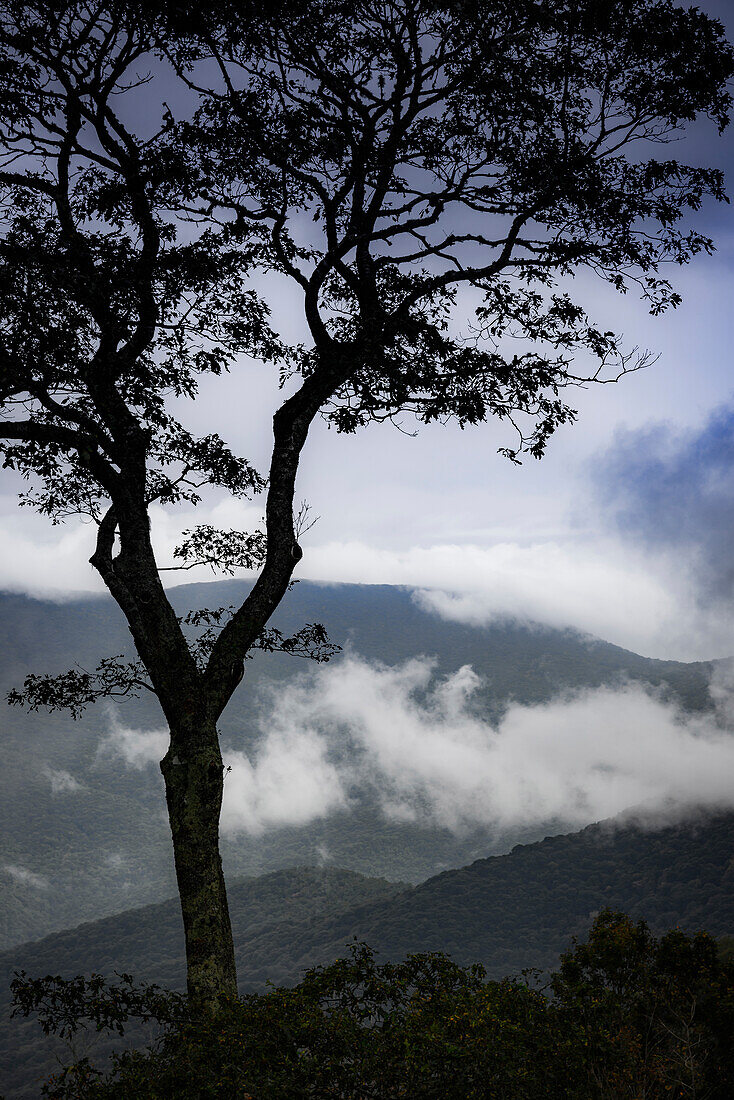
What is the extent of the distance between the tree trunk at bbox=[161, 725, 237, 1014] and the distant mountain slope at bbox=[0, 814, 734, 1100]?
122 meters

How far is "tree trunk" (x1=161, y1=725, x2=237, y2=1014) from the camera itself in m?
6.04

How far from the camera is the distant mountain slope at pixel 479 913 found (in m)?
126

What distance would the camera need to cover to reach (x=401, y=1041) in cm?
421

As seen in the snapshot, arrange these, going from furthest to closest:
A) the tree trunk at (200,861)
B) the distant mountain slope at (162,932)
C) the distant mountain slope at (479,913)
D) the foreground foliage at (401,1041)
Answer: the distant mountain slope at (162,932)
the distant mountain slope at (479,913)
the tree trunk at (200,861)
the foreground foliage at (401,1041)

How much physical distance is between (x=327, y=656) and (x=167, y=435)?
323cm

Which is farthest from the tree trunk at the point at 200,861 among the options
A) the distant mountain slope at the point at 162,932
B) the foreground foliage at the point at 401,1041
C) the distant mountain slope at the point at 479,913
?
the distant mountain slope at the point at 162,932

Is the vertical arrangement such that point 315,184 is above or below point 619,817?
above

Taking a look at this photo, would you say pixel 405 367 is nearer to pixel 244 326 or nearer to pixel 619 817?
pixel 244 326

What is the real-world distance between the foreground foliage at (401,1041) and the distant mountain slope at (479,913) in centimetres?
12085

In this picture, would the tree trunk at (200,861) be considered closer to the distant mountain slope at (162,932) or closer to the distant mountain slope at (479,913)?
the distant mountain slope at (479,913)

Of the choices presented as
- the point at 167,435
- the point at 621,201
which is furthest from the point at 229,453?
the point at 621,201

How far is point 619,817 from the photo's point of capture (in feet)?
525

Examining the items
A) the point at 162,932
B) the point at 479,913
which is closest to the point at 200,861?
the point at 479,913

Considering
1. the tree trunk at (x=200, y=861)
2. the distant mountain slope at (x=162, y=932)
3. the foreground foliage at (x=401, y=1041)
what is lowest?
the distant mountain slope at (x=162, y=932)
